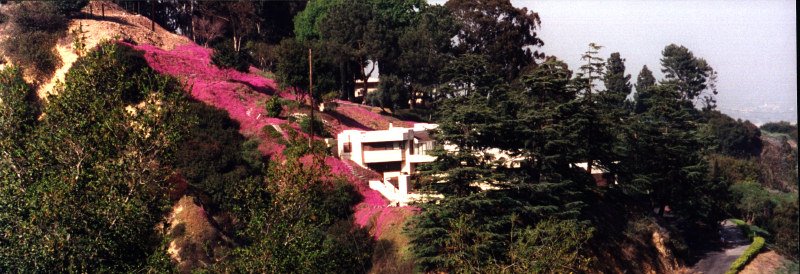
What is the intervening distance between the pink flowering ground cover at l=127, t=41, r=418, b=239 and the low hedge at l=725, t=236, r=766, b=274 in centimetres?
1520

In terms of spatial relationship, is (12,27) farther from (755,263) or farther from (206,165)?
(755,263)

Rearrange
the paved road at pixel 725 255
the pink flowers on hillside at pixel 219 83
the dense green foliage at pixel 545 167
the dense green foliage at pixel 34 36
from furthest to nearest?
the dense green foliage at pixel 34 36
the pink flowers on hillside at pixel 219 83
the paved road at pixel 725 255
the dense green foliage at pixel 545 167

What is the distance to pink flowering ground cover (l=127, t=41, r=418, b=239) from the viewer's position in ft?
111

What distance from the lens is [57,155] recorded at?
14445 millimetres

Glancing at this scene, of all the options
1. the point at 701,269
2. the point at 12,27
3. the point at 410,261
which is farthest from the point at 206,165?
the point at 701,269

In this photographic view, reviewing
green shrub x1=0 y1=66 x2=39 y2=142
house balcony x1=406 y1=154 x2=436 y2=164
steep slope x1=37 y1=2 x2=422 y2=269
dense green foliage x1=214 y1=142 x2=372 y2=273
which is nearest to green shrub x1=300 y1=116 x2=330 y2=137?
steep slope x1=37 y1=2 x2=422 y2=269

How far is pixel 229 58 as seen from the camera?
152 feet

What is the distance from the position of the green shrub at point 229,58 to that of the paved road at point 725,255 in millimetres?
28014

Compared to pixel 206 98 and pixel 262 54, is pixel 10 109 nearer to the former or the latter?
pixel 206 98

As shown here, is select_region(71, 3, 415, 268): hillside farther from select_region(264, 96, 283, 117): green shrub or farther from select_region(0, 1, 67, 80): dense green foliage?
select_region(0, 1, 67, 80): dense green foliage

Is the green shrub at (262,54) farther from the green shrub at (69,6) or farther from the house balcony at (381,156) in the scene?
the house balcony at (381,156)

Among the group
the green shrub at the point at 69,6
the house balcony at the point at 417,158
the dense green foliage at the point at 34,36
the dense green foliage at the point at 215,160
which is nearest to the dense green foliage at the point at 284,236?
the dense green foliage at the point at 215,160

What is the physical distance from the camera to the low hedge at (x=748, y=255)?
33625 millimetres

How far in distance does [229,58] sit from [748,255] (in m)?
30.0
